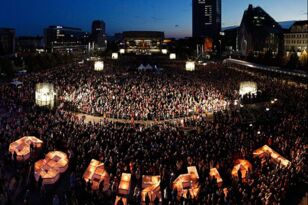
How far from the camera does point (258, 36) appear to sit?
95.0 meters

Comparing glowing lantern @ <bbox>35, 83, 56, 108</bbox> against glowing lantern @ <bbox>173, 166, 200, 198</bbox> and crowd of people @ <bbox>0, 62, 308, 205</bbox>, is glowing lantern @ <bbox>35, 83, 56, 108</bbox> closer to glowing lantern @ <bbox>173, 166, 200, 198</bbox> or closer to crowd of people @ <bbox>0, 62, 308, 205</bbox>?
crowd of people @ <bbox>0, 62, 308, 205</bbox>

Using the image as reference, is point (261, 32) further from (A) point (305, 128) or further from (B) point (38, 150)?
(B) point (38, 150)

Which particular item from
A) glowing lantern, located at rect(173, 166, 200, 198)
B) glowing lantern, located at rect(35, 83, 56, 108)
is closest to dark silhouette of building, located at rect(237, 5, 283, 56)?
glowing lantern, located at rect(35, 83, 56, 108)

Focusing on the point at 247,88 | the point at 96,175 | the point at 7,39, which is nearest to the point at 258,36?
the point at 247,88

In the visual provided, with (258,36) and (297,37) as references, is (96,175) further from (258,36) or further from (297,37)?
(258,36)

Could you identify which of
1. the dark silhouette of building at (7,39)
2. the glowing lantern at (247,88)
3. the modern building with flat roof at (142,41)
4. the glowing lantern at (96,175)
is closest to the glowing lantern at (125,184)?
the glowing lantern at (96,175)

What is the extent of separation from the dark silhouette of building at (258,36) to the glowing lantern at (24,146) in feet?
265

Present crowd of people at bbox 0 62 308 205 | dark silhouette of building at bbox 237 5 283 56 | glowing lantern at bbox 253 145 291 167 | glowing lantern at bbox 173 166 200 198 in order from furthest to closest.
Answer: dark silhouette of building at bbox 237 5 283 56, glowing lantern at bbox 253 145 291 167, glowing lantern at bbox 173 166 200 198, crowd of people at bbox 0 62 308 205

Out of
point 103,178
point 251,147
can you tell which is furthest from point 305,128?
point 103,178

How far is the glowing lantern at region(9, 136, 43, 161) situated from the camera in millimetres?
15180

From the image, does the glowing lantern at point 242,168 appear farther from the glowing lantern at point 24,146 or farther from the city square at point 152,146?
the glowing lantern at point 24,146

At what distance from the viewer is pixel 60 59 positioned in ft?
230

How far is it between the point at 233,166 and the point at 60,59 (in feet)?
199

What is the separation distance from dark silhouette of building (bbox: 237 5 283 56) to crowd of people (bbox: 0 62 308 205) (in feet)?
227
